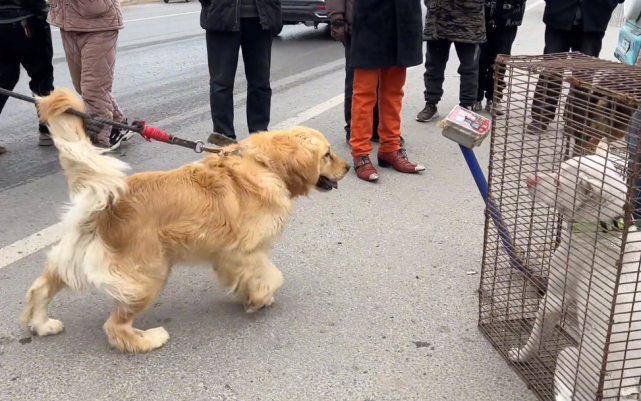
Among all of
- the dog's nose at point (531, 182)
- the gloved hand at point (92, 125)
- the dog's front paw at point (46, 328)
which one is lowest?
the dog's front paw at point (46, 328)

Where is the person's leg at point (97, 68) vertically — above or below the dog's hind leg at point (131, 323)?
above

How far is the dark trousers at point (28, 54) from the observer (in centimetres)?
510

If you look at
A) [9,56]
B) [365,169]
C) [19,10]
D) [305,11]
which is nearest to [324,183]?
[365,169]

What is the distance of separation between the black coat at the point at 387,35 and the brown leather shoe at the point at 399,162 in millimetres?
779

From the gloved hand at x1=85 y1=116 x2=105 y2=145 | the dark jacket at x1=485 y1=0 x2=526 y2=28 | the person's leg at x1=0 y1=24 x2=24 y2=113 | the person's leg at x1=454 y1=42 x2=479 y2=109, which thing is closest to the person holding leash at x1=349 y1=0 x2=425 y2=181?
the person's leg at x1=454 y1=42 x2=479 y2=109

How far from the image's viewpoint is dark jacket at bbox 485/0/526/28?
6.23 m

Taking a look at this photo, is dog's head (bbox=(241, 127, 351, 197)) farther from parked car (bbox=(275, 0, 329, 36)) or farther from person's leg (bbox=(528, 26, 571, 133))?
parked car (bbox=(275, 0, 329, 36))

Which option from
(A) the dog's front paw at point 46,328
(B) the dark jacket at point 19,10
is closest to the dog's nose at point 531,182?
(A) the dog's front paw at point 46,328

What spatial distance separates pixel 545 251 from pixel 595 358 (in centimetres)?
99

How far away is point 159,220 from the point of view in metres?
2.66

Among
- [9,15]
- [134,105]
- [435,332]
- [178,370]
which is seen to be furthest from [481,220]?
[134,105]

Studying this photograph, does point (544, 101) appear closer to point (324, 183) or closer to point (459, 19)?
point (324, 183)

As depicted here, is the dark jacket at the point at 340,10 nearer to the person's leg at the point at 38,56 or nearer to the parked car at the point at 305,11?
the person's leg at the point at 38,56

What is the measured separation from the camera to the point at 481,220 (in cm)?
423
